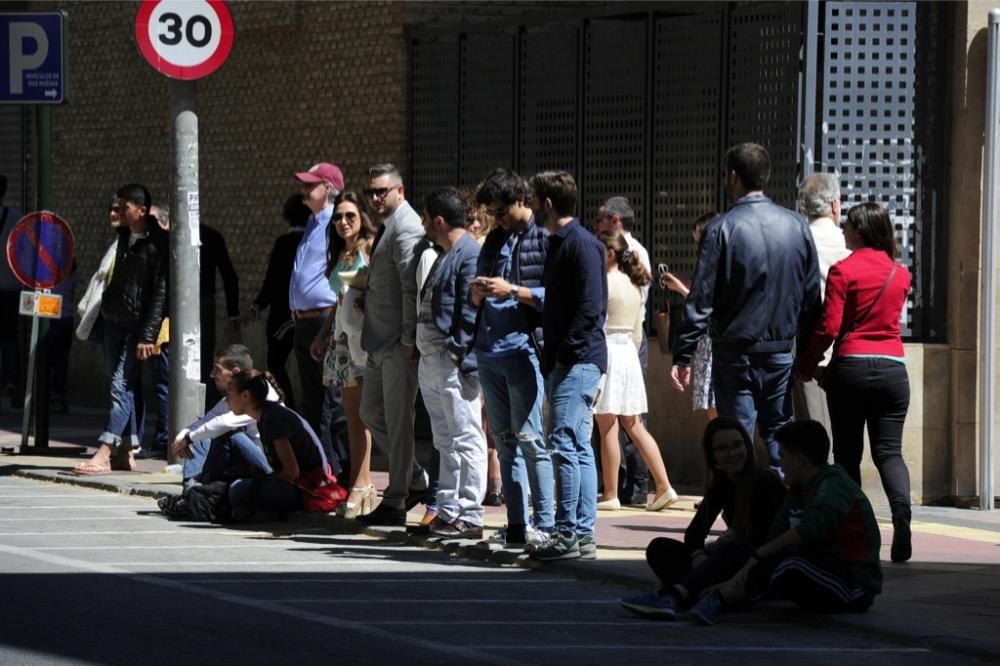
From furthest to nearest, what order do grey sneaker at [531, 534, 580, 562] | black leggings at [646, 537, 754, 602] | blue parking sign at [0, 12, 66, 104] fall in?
blue parking sign at [0, 12, 66, 104] < grey sneaker at [531, 534, 580, 562] < black leggings at [646, 537, 754, 602]

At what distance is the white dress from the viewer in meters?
12.8

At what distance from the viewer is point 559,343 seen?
10234 millimetres

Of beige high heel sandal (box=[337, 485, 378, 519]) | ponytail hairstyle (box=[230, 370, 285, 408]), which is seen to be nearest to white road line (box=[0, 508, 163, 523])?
ponytail hairstyle (box=[230, 370, 285, 408])

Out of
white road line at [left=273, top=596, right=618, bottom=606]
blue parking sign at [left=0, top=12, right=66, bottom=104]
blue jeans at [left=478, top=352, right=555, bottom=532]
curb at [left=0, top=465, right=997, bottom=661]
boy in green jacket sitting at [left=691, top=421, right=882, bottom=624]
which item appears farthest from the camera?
blue parking sign at [left=0, top=12, right=66, bottom=104]

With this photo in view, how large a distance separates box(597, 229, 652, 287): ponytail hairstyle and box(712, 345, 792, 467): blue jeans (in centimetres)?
245

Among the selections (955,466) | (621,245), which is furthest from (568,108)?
(955,466)

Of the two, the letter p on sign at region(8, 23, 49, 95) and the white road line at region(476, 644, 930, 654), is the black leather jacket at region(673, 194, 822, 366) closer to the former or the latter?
the white road line at region(476, 644, 930, 654)

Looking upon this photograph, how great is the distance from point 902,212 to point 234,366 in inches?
176

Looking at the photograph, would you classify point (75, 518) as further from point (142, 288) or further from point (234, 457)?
point (142, 288)

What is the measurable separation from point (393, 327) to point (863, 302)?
8.92 feet

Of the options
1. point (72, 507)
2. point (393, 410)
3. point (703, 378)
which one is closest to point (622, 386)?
point (703, 378)

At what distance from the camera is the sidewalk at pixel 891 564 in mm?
8586

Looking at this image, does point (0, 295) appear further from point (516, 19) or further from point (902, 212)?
point (902, 212)

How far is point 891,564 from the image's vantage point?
10.4 meters
